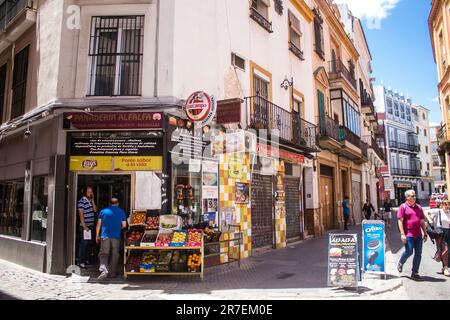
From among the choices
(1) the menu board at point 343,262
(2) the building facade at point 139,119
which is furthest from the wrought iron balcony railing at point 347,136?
(1) the menu board at point 343,262

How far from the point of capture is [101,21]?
931 cm

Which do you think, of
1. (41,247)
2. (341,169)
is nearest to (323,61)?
(341,169)

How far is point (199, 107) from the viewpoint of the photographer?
8523 mm

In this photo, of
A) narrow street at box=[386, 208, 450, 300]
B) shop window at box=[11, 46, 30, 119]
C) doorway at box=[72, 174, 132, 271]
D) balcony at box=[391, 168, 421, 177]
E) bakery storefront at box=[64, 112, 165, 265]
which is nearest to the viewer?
narrow street at box=[386, 208, 450, 300]

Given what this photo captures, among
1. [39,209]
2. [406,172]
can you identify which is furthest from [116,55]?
[406,172]

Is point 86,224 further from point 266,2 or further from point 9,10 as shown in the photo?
point 266,2

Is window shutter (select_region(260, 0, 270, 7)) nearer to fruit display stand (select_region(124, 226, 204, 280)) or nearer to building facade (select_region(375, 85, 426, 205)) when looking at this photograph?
fruit display stand (select_region(124, 226, 204, 280))

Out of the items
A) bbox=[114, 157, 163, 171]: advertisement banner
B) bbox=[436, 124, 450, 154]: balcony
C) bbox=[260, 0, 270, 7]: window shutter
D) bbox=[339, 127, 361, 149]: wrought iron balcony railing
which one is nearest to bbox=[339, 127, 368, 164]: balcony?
bbox=[339, 127, 361, 149]: wrought iron balcony railing

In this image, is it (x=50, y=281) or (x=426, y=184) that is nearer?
(x=50, y=281)

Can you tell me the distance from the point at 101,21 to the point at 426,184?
6696 centimetres

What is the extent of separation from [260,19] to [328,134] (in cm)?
663

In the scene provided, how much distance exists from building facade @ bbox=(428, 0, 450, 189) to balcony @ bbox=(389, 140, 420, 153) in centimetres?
3098

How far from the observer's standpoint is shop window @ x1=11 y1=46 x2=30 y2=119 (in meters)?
11.1
